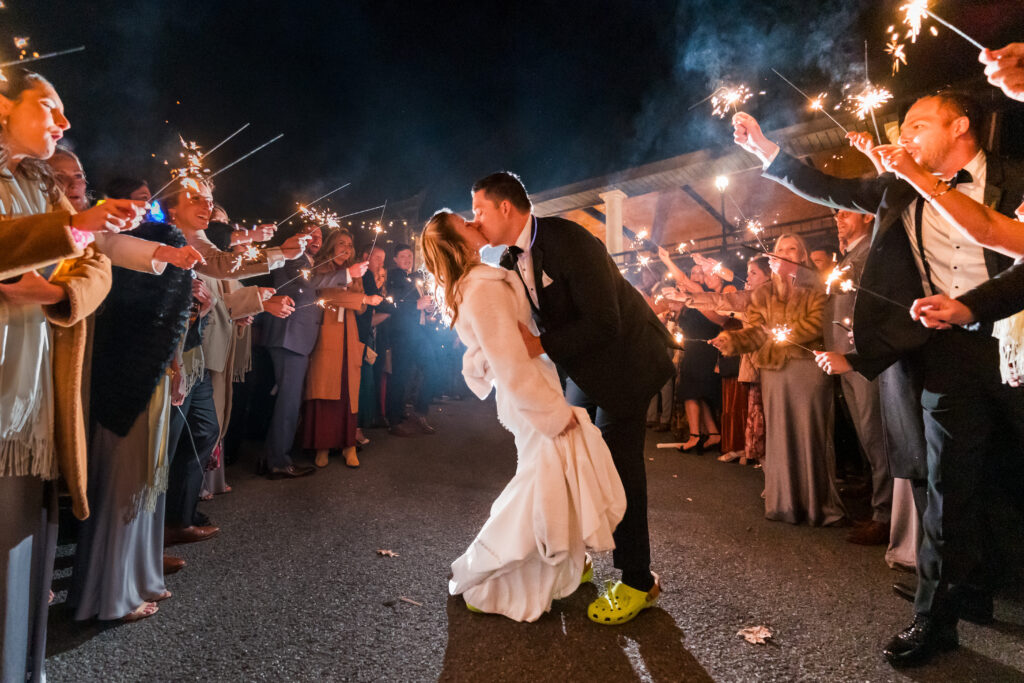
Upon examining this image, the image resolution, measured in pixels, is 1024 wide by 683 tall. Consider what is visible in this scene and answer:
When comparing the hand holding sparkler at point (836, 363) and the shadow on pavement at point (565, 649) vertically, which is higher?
the hand holding sparkler at point (836, 363)

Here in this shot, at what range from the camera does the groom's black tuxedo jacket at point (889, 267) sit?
6.59 ft

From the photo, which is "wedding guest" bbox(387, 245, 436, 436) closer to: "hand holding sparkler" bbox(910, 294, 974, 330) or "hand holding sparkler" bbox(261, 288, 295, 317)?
"hand holding sparkler" bbox(261, 288, 295, 317)

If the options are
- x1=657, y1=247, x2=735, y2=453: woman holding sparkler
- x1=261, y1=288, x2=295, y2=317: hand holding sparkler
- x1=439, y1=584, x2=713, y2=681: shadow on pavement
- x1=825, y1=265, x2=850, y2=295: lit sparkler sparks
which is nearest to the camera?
x1=439, y1=584, x2=713, y2=681: shadow on pavement

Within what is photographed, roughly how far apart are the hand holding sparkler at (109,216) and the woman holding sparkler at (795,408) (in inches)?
150

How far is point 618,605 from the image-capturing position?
7.47ft

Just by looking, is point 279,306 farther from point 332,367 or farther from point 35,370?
point 35,370

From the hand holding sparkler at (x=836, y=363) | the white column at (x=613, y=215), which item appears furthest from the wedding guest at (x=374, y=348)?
the white column at (x=613, y=215)

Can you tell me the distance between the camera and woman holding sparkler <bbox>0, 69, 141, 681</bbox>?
154cm

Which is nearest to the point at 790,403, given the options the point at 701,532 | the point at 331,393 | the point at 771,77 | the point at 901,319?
the point at 701,532

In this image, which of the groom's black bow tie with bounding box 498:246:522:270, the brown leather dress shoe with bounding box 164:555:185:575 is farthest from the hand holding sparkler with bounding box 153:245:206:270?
the brown leather dress shoe with bounding box 164:555:185:575

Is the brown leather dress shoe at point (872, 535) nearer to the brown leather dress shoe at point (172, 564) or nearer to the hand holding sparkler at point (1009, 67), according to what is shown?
the hand holding sparkler at point (1009, 67)

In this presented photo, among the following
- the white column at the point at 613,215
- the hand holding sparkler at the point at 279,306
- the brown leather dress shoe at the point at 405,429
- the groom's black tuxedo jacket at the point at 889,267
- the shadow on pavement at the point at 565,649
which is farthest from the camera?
the white column at the point at 613,215

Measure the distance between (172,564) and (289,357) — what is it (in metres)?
2.47

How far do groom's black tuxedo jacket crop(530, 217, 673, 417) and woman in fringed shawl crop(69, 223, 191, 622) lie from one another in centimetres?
179
